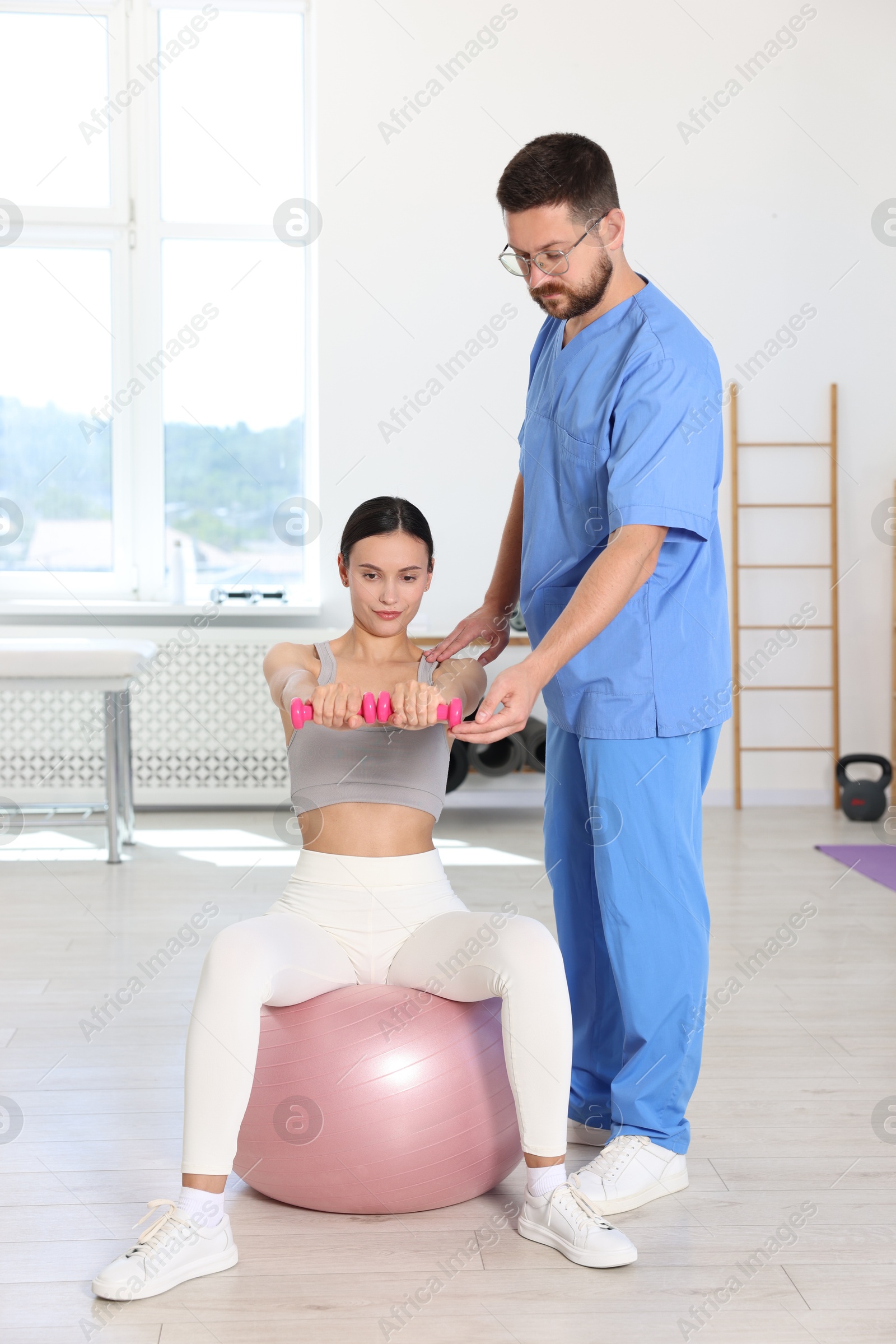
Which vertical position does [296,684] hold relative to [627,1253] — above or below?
above

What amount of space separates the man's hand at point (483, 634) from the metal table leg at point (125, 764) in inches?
76.4

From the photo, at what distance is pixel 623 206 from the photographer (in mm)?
4461

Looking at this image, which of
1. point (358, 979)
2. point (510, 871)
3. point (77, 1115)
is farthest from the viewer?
point (510, 871)

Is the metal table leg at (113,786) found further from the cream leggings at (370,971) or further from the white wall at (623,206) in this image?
the cream leggings at (370,971)

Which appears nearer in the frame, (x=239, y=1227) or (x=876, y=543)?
(x=239, y=1227)

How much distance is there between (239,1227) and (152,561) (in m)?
3.46

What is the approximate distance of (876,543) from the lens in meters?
4.64

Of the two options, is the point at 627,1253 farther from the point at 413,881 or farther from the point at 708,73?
the point at 708,73

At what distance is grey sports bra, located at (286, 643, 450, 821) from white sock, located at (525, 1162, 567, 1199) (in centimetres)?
48

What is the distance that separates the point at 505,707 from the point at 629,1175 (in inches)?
26.6

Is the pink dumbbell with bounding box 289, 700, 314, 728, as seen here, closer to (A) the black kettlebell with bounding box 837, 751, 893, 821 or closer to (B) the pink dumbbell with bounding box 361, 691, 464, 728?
(B) the pink dumbbell with bounding box 361, 691, 464, 728

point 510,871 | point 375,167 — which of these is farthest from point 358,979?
point 375,167

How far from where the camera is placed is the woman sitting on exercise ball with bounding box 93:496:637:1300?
4.61 ft

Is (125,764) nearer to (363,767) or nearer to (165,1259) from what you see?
(363,767)
